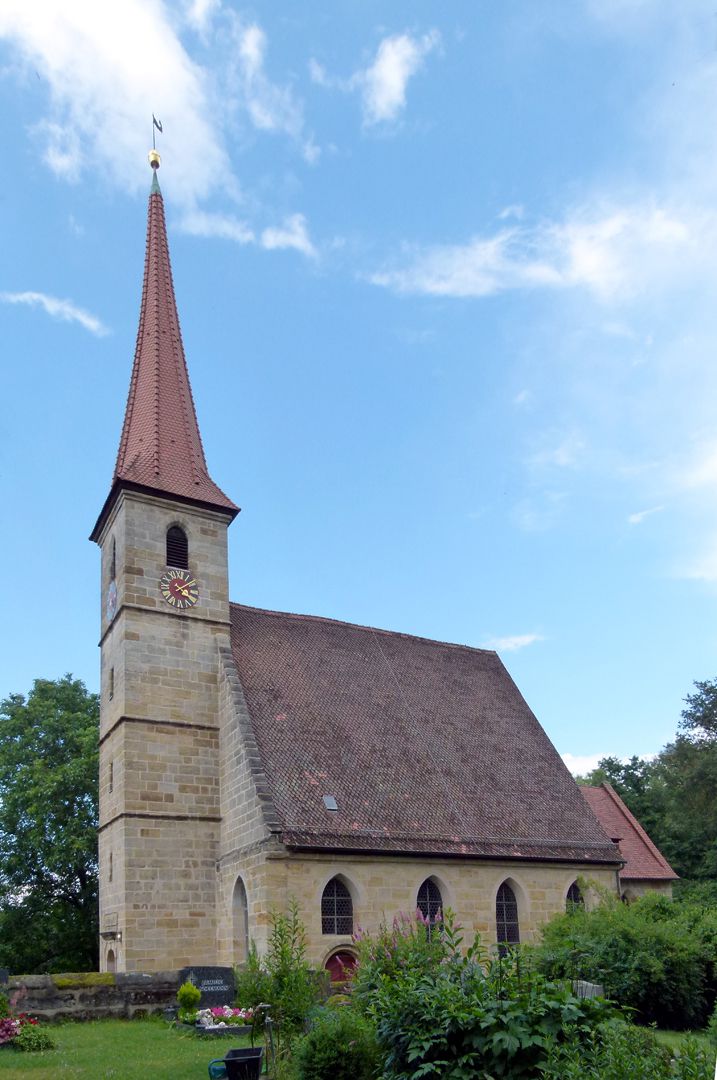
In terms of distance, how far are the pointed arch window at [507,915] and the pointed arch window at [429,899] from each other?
187cm

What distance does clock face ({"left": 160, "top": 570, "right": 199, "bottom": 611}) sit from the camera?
26109 millimetres

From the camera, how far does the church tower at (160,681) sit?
23.5 meters

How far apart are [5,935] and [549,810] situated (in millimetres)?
20816

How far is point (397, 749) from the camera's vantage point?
1056 inches

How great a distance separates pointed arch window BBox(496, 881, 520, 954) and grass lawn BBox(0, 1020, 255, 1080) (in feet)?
33.4

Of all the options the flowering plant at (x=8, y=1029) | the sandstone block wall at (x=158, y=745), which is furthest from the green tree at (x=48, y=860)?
the flowering plant at (x=8, y=1029)

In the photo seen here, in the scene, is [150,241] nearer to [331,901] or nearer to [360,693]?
[360,693]

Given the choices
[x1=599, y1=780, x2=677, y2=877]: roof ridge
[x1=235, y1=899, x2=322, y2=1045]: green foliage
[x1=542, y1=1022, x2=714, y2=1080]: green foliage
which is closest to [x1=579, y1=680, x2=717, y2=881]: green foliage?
[x1=599, y1=780, x2=677, y2=877]: roof ridge

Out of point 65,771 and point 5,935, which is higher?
point 65,771

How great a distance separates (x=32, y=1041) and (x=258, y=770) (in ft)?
28.5

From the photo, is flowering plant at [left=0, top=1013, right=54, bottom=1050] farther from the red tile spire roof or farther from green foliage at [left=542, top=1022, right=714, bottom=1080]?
the red tile spire roof

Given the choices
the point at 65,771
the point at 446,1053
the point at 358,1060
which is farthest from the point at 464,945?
the point at 65,771

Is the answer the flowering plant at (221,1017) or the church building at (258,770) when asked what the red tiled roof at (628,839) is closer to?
the church building at (258,770)

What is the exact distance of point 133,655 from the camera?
25.1m
